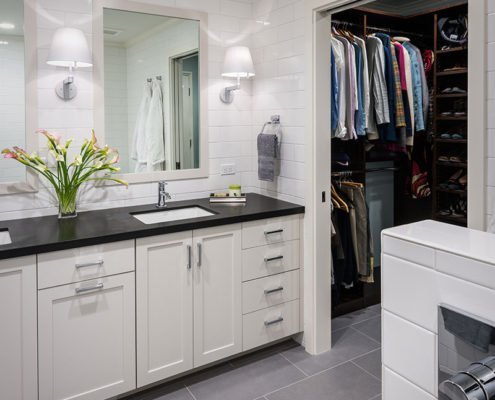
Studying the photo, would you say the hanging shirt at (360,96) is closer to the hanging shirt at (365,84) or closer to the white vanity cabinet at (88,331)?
the hanging shirt at (365,84)

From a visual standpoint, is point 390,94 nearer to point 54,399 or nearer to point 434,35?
point 434,35

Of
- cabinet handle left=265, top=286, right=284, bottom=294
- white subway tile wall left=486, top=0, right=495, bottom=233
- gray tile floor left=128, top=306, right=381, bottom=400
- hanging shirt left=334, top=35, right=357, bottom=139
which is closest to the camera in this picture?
white subway tile wall left=486, top=0, right=495, bottom=233

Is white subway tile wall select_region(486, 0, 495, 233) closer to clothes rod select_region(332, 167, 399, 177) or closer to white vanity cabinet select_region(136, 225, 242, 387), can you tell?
white vanity cabinet select_region(136, 225, 242, 387)

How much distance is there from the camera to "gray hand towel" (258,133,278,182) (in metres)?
2.88

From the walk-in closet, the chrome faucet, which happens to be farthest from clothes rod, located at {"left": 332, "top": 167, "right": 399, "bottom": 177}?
the chrome faucet

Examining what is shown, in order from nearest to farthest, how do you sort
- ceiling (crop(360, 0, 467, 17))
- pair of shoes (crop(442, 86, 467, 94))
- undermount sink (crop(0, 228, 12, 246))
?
undermount sink (crop(0, 228, 12, 246)), pair of shoes (crop(442, 86, 467, 94)), ceiling (crop(360, 0, 467, 17))

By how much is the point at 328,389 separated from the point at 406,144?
1874mm

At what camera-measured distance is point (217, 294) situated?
253cm

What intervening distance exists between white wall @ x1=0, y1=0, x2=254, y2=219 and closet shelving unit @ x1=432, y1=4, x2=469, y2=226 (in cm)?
157

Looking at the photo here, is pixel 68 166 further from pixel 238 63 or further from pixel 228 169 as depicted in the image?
pixel 238 63

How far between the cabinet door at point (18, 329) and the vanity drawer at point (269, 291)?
114 centimetres

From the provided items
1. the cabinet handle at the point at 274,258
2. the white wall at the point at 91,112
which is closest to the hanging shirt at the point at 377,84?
the white wall at the point at 91,112

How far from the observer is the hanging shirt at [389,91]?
10.5 ft

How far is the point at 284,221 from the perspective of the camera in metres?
2.74
